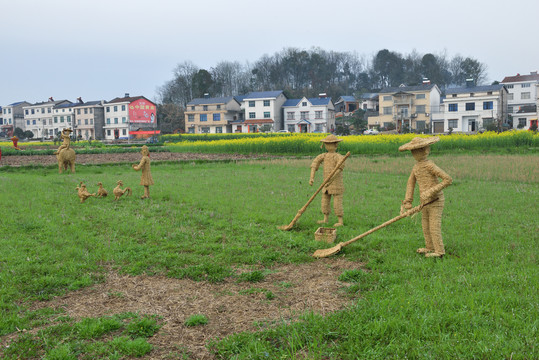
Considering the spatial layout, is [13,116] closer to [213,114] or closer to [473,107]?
[213,114]

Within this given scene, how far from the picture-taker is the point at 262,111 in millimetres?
73688

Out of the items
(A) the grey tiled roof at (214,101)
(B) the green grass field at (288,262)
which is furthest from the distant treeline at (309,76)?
(B) the green grass field at (288,262)

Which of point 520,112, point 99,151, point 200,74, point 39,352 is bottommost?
point 39,352

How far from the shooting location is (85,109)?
81375 mm

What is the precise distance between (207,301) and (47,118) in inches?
3752

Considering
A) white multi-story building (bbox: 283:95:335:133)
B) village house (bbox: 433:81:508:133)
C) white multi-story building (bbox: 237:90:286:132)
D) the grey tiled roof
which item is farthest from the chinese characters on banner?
village house (bbox: 433:81:508:133)

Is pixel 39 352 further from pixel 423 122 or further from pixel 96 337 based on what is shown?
pixel 423 122

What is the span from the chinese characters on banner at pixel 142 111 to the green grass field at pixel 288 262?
64.0 metres

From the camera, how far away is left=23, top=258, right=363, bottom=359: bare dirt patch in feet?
14.6

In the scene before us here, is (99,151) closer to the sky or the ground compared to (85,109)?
closer to the ground

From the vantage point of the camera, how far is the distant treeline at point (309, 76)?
92.7 meters

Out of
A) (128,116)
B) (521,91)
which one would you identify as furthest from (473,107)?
(128,116)

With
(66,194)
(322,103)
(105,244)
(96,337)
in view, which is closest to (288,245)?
(105,244)

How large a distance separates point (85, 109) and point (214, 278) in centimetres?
8433
